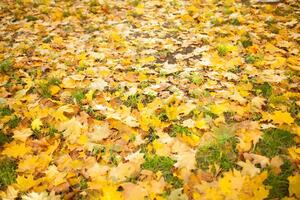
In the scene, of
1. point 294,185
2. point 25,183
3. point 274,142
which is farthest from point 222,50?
point 25,183

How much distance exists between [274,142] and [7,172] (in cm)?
215

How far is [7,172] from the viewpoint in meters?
2.58

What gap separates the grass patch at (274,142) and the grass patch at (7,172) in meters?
1.93

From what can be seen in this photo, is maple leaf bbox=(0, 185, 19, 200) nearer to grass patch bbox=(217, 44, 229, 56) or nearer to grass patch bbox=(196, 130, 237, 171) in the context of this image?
grass patch bbox=(196, 130, 237, 171)

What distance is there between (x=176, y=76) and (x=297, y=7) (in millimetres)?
2801

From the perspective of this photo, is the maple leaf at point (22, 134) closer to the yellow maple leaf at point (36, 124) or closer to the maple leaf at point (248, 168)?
the yellow maple leaf at point (36, 124)

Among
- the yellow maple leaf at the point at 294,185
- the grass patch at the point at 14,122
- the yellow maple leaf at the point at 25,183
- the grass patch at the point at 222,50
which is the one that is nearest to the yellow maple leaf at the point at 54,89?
the grass patch at the point at 14,122

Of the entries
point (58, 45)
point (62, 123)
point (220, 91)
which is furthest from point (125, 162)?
point (58, 45)

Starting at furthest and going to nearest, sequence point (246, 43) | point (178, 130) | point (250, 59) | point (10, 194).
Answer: point (246, 43)
point (250, 59)
point (178, 130)
point (10, 194)

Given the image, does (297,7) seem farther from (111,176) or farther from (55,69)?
(111,176)

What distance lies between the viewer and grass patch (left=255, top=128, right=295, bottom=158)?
258cm

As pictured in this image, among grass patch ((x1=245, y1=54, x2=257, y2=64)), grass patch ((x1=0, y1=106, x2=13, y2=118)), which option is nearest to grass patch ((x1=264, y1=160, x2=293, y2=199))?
grass patch ((x1=245, y1=54, x2=257, y2=64))

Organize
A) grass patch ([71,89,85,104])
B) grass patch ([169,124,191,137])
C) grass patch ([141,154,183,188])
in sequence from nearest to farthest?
grass patch ([141,154,183,188]) → grass patch ([169,124,191,137]) → grass patch ([71,89,85,104])

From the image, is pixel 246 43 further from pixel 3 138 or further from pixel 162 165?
pixel 3 138
